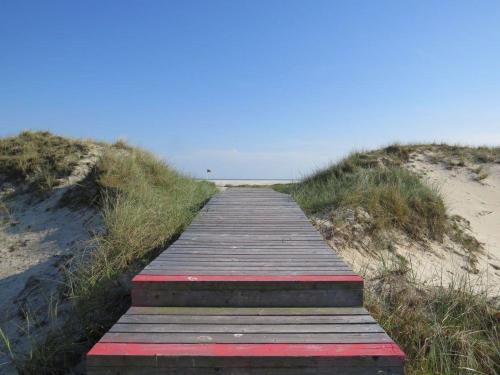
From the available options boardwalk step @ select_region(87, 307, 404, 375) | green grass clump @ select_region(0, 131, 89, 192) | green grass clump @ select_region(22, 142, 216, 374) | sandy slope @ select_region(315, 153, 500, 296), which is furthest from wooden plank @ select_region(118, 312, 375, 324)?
green grass clump @ select_region(0, 131, 89, 192)

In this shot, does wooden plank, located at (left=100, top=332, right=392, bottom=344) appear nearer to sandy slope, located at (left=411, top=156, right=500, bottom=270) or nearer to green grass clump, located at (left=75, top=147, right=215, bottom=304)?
green grass clump, located at (left=75, top=147, right=215, bottom=304)

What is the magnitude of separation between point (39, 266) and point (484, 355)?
22.8ft

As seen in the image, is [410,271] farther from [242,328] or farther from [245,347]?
[245,347]

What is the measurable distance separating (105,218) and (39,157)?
20.4 ft

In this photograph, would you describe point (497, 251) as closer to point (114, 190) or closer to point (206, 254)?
point (206, 254)

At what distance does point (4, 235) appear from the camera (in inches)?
344

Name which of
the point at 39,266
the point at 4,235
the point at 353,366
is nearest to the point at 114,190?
the point at 39,266

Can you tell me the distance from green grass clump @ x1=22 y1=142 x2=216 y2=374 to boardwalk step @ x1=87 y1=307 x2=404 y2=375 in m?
1.58

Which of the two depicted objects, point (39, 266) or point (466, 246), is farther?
point (466, 246)

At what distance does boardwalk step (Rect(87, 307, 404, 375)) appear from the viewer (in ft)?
8.02

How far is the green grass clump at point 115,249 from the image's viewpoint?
4.14 metres

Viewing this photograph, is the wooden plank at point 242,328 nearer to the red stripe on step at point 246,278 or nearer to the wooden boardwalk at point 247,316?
→ the wooden boardwalk at point 247,316

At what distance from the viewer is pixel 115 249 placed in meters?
5.69

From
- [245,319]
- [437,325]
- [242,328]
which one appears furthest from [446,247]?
[242,328]
